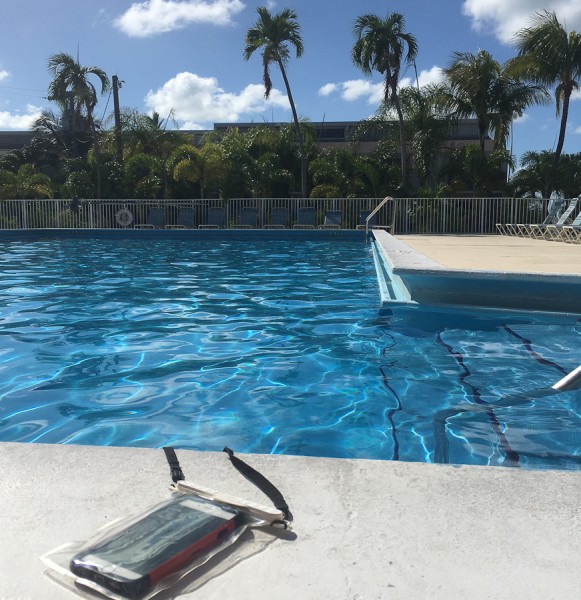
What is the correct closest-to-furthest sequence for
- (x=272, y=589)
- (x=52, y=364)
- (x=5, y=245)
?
(x=272, y=589) → (x=52, y=364) → (x=5, y=245)

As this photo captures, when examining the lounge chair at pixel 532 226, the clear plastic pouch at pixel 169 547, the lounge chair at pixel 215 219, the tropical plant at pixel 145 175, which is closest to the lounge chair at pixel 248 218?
the lounge chair at pixel 215 219

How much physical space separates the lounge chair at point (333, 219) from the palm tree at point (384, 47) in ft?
14.2

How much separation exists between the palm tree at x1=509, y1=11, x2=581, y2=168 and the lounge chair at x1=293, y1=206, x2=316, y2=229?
8415mm

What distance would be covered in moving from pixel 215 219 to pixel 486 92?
33.7 ft

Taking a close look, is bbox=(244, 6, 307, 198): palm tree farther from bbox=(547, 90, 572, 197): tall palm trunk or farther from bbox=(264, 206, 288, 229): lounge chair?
bbox=(547, 90, 572, 197): tall palm trunk

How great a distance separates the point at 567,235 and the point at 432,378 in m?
10.6

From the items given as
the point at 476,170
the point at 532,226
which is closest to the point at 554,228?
the point at 532,226

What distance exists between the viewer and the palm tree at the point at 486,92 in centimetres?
2117

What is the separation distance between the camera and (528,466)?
8.77ft

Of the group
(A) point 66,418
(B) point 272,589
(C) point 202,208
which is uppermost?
A: (C) point 202,208

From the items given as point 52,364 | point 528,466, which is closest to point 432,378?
point 528,466

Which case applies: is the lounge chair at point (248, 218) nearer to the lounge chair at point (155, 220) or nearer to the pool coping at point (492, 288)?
the lounge chair at point (155, 220)

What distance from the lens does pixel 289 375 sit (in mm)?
4059

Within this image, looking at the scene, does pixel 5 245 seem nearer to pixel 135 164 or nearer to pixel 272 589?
pixel 135 164
